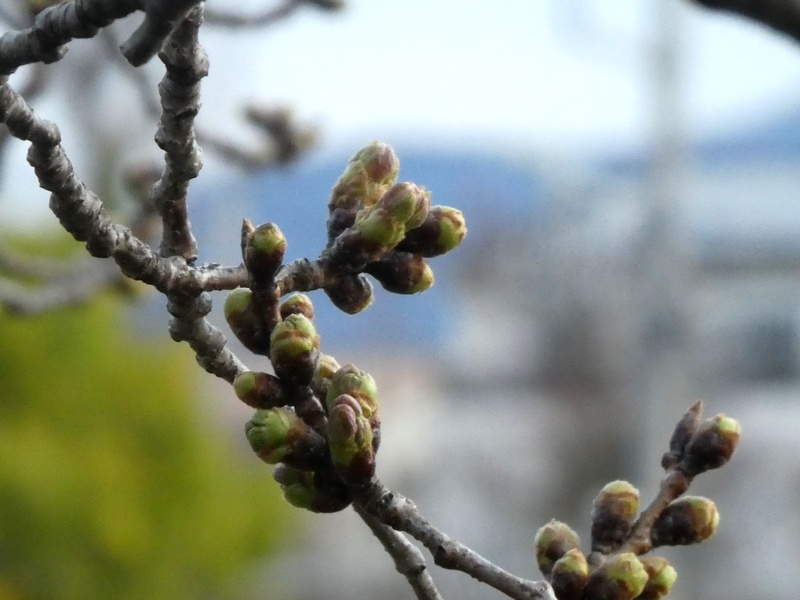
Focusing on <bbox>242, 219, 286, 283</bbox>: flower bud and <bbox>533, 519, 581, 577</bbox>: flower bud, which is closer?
<bbox>242, 219, 286, 283</bbox>: flower bud

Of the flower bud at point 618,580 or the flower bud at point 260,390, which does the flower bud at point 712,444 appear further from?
the flower bud at point 260,390

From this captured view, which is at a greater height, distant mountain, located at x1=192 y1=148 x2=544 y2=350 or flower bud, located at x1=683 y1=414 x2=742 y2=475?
distant mountain, located at x1=192 y1=148 x2=544 y2=350

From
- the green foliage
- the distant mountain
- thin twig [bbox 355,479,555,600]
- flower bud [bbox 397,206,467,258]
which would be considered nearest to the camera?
thin twig [bbox 355,479,555,600]

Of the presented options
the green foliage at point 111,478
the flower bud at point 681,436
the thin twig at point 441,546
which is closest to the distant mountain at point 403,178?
the green foliage at point 111,478

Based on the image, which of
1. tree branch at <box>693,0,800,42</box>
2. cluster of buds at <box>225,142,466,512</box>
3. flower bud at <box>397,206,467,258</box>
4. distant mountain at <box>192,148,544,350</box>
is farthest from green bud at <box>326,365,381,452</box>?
distant mountain at <box>192,148,544,350</box>

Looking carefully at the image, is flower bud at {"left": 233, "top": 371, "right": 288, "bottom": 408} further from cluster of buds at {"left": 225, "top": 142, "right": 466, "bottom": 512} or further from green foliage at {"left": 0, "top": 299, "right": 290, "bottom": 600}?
green foliage at {"left": 0, "top": 299, "right": 290, "bottom": 600}

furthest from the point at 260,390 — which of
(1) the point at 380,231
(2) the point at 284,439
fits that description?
(1) the point at 380,231

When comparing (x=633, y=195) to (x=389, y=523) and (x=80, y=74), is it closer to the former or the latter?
(x=80, y=74)

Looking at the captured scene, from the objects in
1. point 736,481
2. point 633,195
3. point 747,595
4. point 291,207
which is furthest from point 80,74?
point 291,207
